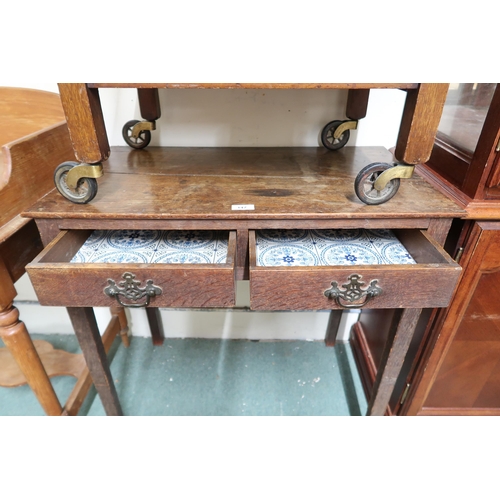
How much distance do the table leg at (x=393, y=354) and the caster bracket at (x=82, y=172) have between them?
0.71m

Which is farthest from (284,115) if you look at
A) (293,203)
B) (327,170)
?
(293,203)

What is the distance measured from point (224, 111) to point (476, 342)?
938 mm

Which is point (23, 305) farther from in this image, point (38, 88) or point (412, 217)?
point (412, 217)

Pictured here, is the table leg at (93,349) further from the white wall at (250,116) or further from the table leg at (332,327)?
the table leg at (332,327)

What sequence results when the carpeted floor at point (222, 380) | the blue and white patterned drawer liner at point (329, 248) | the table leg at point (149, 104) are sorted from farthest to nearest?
the carpeted floor at point (222, 380) < the table leg at point (149, 104) < the blue and white patterned drawer liner at point (329, 248)

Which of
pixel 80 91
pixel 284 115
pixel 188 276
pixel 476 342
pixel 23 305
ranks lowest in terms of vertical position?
pixel 23 305

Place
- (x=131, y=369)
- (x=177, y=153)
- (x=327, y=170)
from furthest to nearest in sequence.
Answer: (x=131, y=369)
(x=177, y=153)
(x=327, y=170)

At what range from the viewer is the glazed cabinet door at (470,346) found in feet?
2.48

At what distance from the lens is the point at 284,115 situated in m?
1.04

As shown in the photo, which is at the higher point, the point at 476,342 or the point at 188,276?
the point at 188,276

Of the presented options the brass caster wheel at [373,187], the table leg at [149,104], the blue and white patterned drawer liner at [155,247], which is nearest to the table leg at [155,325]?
the blue and white patterned drawer liner at [155,247]

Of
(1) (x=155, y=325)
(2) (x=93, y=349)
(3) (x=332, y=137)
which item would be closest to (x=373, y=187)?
(3) (x=332, y=137)

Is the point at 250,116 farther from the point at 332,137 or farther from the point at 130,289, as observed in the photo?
the point at 130,289

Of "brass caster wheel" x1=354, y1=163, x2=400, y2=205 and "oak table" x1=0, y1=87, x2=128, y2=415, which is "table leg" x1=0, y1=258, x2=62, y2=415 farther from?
"brass caster wheel" x1=354, y1=163, x2=400, y2=205
